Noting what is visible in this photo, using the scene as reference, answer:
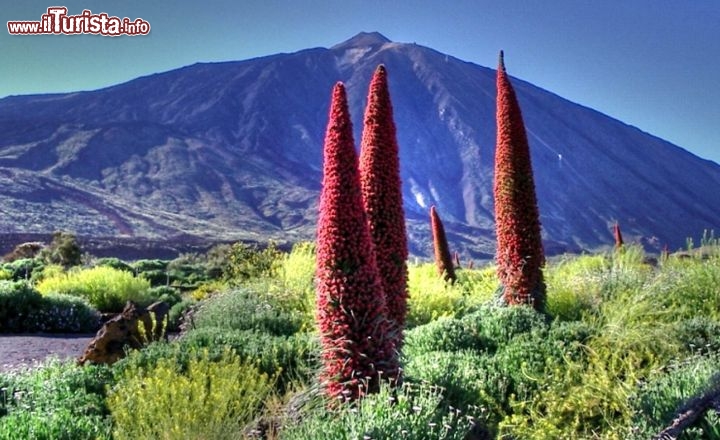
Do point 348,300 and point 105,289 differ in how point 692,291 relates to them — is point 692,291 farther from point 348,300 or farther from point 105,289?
point 105,289

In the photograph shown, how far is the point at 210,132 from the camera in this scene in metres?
181

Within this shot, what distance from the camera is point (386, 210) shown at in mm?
6699

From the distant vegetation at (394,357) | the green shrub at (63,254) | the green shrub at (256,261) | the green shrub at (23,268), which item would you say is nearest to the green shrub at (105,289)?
the green shrub at (256,261)

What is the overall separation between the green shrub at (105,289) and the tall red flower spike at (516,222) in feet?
28.3

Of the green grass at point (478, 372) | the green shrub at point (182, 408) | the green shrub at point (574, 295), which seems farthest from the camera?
the green shrub at point (574, 295)

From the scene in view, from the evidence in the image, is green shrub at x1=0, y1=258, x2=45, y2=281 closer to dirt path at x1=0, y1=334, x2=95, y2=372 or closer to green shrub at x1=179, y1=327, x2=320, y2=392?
dirt path at x1=0, y1=334, x2=95, y2=372

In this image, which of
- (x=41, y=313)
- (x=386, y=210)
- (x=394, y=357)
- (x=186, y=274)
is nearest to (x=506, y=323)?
(x=386, y=210)

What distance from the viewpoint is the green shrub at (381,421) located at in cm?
445

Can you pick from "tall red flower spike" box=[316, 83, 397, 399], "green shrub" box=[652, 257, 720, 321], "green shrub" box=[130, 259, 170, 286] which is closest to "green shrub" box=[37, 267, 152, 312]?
"green shrub" box=[130, 259, 170, 286]

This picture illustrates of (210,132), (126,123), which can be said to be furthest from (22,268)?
(210,132)

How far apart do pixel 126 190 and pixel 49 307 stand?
117158 mm

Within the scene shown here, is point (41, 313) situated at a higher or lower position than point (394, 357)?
lower

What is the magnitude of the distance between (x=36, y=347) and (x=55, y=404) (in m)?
5.49

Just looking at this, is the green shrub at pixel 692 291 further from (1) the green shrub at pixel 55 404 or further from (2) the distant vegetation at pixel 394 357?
(1) the green shrub at pixel 55 404
